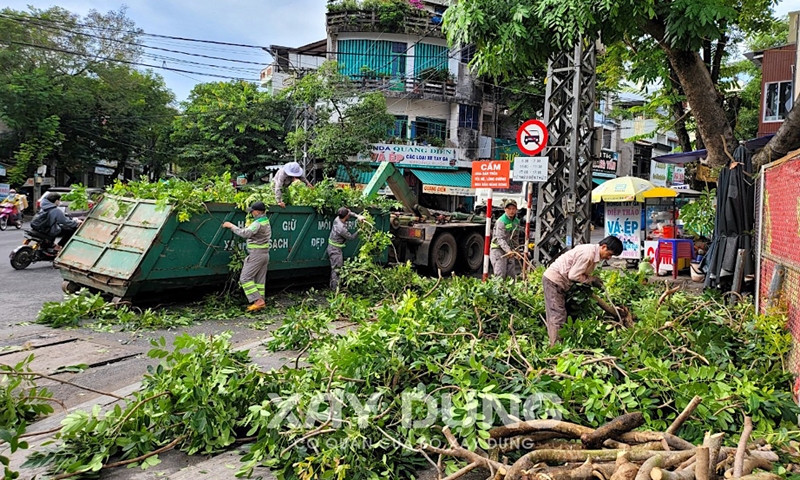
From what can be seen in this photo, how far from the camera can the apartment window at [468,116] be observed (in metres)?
28.9

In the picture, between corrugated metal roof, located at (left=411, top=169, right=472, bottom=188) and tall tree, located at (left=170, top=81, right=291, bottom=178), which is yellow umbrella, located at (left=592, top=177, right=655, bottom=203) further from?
tall tree, located at (left=170, top=81, right=291, bottom=178)

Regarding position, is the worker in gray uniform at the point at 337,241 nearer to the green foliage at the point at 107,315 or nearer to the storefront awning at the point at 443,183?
the green foliage at the point at 107,315

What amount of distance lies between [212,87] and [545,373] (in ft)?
97.3

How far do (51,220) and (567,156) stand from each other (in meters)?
9.20

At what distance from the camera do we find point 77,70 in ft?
94.1

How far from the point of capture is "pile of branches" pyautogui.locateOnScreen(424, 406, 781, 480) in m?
2.35

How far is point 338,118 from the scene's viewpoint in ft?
84.7

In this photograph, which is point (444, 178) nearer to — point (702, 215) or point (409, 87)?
point (409, 87)

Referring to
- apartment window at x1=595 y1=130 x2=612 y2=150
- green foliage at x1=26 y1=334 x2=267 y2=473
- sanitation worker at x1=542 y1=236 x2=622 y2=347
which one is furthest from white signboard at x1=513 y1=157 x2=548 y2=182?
apartment window at x1=595 y1=130 x2=612 y2=150

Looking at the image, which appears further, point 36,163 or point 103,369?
point 36,163

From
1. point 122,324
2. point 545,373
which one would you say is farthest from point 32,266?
point 545,373

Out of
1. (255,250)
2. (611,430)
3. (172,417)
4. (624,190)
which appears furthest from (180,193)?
(624,190)

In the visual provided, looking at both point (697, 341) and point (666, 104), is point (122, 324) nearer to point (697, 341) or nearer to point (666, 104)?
point (697, 341)

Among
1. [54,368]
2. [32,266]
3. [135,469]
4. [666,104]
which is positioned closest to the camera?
[135,469]
